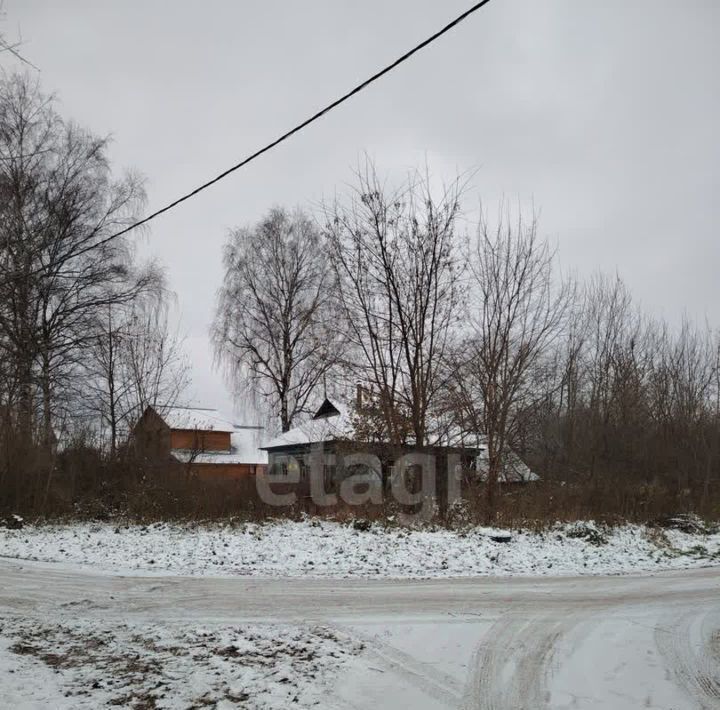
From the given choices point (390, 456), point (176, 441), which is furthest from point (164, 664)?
point (176, 441)

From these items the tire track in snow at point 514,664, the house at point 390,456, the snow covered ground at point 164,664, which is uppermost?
the house at point 390,456

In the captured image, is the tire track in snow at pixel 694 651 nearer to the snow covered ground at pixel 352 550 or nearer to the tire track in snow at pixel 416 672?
the tire track in snow at pixel 416 672

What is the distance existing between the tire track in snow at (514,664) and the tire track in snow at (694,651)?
106 centimetres

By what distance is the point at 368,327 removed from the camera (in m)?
18.3

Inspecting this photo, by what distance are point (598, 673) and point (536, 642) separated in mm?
1103

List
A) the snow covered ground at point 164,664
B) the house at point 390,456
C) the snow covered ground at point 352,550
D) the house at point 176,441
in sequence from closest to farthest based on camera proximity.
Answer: the snow covered ground at point 164,664 → the snow covered ground at point 352,550 → the house at point 390,456 → the house at point 176,441

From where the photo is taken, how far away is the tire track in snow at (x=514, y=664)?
5.11m

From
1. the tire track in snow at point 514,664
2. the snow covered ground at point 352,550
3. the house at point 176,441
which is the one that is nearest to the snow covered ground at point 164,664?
Result: the tire track in snow at point 514,664

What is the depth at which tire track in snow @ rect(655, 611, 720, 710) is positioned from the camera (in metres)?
5.37

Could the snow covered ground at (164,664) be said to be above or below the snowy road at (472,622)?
above

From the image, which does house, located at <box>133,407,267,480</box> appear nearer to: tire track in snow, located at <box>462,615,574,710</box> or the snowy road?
the snowy road

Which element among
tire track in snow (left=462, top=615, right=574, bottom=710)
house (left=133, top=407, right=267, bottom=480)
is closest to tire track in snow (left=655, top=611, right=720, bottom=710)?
tire track in snow (left=462, top=615, right=574, bottom=710)

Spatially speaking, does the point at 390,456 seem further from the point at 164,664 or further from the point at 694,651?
the point at 164,664

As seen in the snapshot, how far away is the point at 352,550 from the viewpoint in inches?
512
